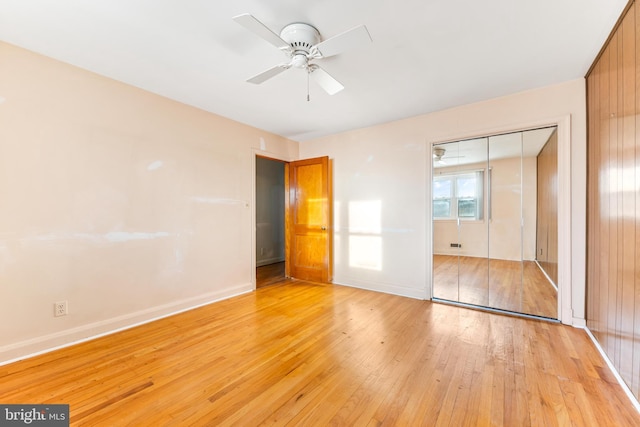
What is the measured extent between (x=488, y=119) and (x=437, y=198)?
1127 mm

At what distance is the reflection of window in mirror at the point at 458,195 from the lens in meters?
3.30

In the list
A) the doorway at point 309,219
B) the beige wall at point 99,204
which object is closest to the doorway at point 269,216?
the doorway at point 309,219

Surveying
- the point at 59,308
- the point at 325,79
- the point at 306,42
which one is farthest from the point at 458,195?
the point at 59,308

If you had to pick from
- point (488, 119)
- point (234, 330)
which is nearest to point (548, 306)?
point (488, 119)

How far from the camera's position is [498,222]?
3.19 m

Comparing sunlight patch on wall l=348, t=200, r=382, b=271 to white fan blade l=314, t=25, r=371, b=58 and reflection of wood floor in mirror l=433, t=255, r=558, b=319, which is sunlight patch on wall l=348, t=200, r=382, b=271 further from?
white fan blade l=314, t=25, r=371, b=58

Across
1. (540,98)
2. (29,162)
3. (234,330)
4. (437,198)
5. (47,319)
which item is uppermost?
(540,98)

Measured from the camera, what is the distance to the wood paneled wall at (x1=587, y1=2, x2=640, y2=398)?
5.34ft

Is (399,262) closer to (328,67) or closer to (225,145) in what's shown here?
(328,67)

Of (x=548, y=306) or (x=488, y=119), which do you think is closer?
(x=548, y=306)

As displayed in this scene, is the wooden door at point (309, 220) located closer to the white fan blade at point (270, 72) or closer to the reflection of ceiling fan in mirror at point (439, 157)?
the reflection of ceiling fan in mirror at point (439, 157)

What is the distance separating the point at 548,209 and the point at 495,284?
1.07 metres

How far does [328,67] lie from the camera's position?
2.40 metres

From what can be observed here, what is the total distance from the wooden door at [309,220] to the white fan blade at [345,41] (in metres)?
2.60
